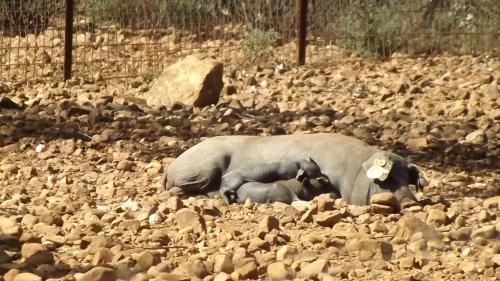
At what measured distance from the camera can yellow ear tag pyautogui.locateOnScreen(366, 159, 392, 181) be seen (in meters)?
6.50

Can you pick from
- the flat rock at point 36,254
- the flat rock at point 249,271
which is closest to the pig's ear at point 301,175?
the flat rock at point 249,271

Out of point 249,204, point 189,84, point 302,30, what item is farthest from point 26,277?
point 302,30

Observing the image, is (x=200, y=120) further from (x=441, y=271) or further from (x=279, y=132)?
(x=441, y=271)

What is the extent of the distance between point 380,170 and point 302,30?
18.6 feet

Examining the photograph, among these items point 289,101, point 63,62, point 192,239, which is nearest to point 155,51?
point 63,62

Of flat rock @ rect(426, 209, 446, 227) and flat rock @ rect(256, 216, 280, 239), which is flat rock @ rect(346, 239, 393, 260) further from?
flat rock @ rect(426, 209, 446, 227)

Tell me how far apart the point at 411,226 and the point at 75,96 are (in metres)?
5.49

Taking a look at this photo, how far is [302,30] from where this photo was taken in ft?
39.4

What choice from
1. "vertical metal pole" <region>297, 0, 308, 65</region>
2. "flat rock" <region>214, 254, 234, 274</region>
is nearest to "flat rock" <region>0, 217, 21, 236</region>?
"flat rock" <region>214, 254, 234, 274</region>

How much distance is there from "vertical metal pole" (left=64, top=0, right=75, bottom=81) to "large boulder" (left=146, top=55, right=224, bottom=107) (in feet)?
3.37

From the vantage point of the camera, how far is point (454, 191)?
7129mm

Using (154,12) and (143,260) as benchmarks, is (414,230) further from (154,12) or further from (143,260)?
(154,12)

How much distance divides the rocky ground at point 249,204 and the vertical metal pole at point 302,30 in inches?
12.8

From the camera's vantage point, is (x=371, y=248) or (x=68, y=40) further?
(x=68, y=40)
